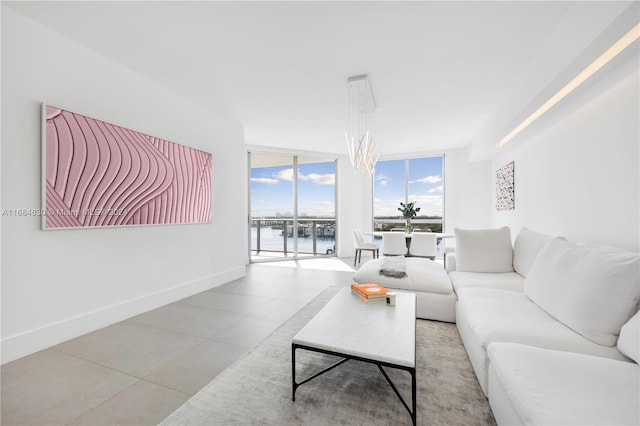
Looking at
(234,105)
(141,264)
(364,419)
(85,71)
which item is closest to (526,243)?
(364,419)

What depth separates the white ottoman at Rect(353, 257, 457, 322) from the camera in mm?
2721

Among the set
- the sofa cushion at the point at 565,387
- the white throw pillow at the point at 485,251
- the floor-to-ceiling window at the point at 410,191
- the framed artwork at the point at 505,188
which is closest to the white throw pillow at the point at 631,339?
the sofa cushion at the point at 565,387

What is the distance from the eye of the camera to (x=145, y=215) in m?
3.03

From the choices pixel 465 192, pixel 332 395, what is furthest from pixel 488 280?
pixel 465 192

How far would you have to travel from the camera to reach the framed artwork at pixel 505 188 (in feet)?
14.9

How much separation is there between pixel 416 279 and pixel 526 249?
1.24 meters

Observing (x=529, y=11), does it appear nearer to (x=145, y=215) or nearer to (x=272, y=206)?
(x=145, y=215)

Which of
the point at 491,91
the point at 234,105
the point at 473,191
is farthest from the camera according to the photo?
the point at 473,191

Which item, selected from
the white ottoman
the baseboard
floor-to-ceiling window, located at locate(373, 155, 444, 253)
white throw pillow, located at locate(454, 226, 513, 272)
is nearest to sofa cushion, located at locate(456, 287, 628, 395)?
the white ottoman

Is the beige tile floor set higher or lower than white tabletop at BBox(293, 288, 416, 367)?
lower

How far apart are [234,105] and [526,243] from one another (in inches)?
160

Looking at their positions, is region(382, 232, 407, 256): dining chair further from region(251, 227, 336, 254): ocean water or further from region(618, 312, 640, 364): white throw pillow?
region(618, 312, 640, 364): white throw pillow

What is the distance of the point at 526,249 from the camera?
2.89 meters

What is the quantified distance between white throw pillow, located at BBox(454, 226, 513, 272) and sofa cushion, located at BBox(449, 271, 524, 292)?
96mm
